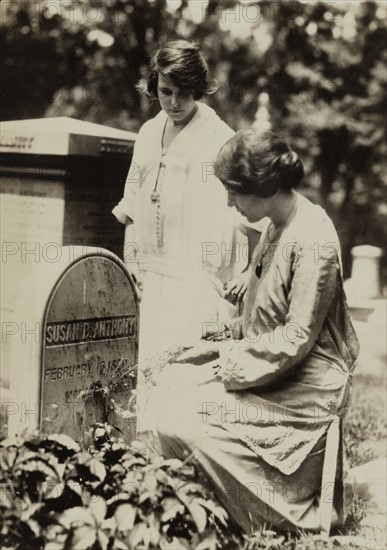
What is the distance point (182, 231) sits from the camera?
4254mm

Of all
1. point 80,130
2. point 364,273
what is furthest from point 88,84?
point 364,273

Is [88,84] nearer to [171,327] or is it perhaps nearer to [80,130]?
[80,130]

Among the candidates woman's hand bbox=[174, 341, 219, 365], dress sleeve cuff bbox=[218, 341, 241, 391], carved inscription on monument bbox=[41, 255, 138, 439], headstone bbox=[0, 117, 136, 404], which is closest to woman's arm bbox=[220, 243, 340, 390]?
dress sleeve cuff bbox=[218, 341, 241, 391]

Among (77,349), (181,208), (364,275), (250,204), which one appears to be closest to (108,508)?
(77,349)

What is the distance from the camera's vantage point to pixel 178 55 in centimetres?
414

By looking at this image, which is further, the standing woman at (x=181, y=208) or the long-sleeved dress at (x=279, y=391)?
the standing woman at (x=181, y=208)

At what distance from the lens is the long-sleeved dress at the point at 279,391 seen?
3639mm

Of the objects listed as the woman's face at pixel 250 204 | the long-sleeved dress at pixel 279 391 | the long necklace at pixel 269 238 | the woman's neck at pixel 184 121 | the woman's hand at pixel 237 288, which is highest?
the woman's neck at pixel 184 121

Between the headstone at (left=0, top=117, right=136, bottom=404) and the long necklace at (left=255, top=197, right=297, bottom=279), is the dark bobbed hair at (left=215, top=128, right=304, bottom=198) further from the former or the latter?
the headstone at (left=0, top=117, right=136, bottom=404)

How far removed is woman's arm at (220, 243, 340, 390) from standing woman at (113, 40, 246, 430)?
1.65 ft

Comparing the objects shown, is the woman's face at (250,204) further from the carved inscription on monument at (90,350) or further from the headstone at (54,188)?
the headstone at (54,188)

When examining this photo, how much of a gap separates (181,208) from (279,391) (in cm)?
112

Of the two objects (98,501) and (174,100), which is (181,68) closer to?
(174,100)

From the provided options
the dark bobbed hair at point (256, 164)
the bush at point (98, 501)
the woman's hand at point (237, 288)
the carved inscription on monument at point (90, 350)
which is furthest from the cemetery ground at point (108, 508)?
the dark bobbed hair at point (256, 164)
